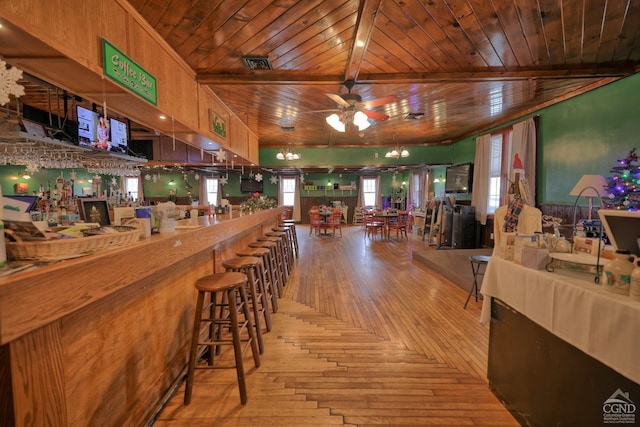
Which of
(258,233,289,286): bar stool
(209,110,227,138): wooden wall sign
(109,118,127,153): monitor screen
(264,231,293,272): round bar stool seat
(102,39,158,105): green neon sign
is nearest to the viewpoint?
(102,39,158,105): green neon sign

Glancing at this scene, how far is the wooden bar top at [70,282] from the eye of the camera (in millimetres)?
921

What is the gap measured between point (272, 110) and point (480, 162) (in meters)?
5.32

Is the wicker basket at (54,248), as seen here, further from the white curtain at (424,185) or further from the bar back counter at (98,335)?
the white curtain at (424,185)

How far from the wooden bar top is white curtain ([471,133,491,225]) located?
705 cm

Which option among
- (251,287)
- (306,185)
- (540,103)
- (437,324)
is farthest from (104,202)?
(306,185)

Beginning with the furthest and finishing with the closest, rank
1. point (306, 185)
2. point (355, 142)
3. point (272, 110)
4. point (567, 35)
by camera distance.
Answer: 1. point (306, 185)
2. point (355, 142)
3. point (272, 110)
4. point (567, 35)

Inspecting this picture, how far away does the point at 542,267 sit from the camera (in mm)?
1732

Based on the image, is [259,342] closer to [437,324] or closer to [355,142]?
[437,324]

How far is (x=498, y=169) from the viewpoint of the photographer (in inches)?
257

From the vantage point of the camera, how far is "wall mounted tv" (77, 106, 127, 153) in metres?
3.31

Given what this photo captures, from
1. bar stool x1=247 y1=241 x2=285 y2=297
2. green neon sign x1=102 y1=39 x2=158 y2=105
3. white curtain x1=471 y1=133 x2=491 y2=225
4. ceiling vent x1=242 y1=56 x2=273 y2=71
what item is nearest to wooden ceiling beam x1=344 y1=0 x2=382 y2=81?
ceiling vent x1=242 y1=56 x2=273 y2=71

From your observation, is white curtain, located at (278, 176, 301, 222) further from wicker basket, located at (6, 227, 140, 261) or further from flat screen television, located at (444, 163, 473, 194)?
wicker basket, located at (6, 227, 140, 261)

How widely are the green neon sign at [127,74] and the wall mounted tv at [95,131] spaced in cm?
139

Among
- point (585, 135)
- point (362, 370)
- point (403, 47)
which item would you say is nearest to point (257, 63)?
point (403, 47)
